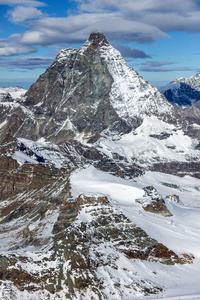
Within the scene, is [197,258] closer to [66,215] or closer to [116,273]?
[116,273]

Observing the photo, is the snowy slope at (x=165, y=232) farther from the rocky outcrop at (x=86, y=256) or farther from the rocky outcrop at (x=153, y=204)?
the rocky outcrop at (x=86, y=256)

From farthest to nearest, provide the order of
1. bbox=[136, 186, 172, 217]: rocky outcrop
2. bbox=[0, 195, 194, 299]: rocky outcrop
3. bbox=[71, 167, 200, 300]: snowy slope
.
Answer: bbox=[136, 186, 172, 217]: rocky outcrop → bbox=[71, 167, 200, 300]: snowy slope → bbox=[0, 195, 194, 299]: rocky outcrop

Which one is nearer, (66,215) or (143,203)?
(66,215)

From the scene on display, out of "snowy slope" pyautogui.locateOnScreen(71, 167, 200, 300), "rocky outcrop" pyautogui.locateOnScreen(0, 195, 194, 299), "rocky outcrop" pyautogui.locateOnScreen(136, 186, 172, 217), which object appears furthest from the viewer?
"rocky outcrop" pyautogui.locateOnScreen(136, 186, 172, 217)

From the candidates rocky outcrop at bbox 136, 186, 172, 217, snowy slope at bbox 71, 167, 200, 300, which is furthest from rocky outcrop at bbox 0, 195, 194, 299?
rocky outcrop at bbox 136, 186, 172, 217

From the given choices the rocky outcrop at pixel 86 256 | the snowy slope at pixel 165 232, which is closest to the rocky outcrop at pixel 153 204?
the snowy slope at pixel 165 232

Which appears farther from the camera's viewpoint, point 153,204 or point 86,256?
point 153,204

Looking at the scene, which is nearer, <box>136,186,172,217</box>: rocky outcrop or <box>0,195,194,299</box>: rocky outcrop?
<box>0,195,194,299</box>: rocky outcrop

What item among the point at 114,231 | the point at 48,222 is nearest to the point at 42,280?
the point at 114,231

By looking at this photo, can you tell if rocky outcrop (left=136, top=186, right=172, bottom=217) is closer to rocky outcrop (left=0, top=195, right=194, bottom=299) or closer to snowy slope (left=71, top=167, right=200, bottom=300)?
snowy slope (left=71, top=167, right=200, bottom=300)

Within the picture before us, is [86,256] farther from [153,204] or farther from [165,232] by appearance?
[153,204]

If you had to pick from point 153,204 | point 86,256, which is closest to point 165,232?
point 153,204
